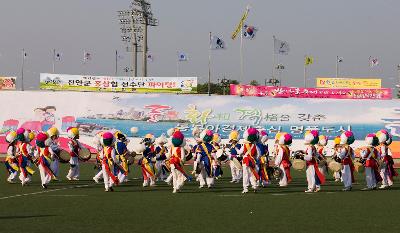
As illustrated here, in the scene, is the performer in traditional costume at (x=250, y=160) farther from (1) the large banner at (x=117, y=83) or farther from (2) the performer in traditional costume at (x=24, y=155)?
(1) the large banner at (x=117, y=83)

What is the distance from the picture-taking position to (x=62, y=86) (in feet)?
178

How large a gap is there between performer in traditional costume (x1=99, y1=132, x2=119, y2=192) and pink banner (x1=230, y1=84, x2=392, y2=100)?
108 feet

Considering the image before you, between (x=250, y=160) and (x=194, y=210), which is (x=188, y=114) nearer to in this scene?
(x=250, y=160)

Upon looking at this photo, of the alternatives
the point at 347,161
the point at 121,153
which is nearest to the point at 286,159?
the point at 347,161

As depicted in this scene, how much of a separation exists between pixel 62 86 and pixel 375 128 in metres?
23.8

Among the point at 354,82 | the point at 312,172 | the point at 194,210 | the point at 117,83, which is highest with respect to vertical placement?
the point at 354,82

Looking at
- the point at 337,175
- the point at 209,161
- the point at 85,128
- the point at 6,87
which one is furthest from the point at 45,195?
the point at 6,87

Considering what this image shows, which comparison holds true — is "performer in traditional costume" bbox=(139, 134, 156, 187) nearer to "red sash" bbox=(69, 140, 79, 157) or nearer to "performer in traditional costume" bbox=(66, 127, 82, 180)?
"performer in traditional costume" bbox=(66, 127, 82, 180)

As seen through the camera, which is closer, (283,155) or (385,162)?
(385,162)

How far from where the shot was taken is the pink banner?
53.3 meters

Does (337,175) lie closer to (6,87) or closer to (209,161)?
(209,161)

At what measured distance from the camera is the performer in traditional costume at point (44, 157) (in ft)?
74.6

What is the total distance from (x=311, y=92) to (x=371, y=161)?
31.1 m

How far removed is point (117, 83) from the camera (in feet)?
178
